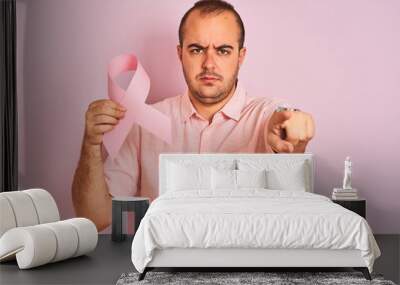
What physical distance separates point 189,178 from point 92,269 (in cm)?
160

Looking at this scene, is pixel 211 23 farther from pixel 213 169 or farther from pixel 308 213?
pixel 308 213

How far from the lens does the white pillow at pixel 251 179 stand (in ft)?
21.3

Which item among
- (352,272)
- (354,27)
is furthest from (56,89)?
(352,272)

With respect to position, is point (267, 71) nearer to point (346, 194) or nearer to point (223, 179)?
point (223, 179)

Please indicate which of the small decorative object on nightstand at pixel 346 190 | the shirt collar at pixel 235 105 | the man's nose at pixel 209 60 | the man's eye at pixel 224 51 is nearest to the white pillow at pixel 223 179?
the shirt collar at pixel 235 105

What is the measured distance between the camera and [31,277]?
5.04 metres

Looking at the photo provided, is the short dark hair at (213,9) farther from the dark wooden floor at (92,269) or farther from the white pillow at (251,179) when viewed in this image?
the dark wooden floor at (92,269)

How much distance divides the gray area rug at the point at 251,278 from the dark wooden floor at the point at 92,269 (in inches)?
7.6

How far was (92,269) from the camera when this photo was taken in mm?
5375

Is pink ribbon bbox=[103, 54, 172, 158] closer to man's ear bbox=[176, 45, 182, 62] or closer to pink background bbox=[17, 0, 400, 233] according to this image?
pink background bbox=[17, 0, 400, 233]

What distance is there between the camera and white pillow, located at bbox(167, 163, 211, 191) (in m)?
6.59

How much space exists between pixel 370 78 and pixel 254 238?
3052 millimetres

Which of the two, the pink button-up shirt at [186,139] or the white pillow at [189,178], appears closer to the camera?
the white pillow at [189,178]

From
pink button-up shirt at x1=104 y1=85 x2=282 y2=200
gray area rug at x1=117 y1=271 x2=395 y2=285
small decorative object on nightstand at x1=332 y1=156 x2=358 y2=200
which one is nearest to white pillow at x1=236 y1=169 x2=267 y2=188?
pink button-up shirt at x1=104 y1=85 x2=282 y2=200
